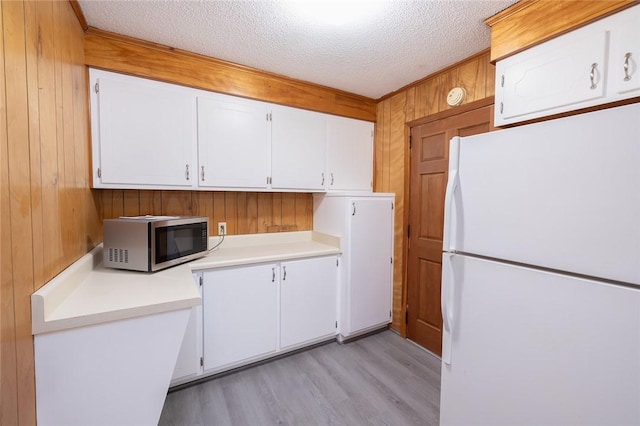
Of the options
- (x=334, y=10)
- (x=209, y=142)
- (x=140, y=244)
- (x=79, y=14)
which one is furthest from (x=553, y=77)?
(x=79, y=14)

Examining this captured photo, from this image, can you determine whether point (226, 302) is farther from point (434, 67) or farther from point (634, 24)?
point (634, 24)

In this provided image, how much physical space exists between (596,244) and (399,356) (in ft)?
5.97

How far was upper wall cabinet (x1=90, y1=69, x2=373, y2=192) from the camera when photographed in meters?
1.79

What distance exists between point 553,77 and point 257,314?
2.27 metres

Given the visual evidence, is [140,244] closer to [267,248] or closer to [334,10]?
[267,248]

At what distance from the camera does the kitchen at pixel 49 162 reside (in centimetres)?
86

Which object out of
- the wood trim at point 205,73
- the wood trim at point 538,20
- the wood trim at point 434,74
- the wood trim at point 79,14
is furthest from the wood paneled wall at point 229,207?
the wood trim at point 538,20

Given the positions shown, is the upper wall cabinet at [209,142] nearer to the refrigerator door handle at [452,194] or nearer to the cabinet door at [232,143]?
the cabinet door at [232,143]

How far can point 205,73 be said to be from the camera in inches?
80.7

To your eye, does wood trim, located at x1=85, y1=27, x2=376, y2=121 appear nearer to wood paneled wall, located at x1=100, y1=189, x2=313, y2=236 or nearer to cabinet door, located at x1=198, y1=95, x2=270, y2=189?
cabinet door, located at x1=198, y1=95, x2=270, y2=189

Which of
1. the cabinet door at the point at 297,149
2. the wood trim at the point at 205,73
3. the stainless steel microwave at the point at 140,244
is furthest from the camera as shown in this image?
the cabinet door at the point at 297,149

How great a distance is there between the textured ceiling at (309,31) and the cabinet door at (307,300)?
5.09ft

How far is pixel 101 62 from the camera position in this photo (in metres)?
1.73

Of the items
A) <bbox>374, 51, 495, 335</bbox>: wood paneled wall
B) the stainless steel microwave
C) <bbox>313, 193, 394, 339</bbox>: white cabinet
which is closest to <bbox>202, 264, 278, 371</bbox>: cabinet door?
the stainless steel microwave
